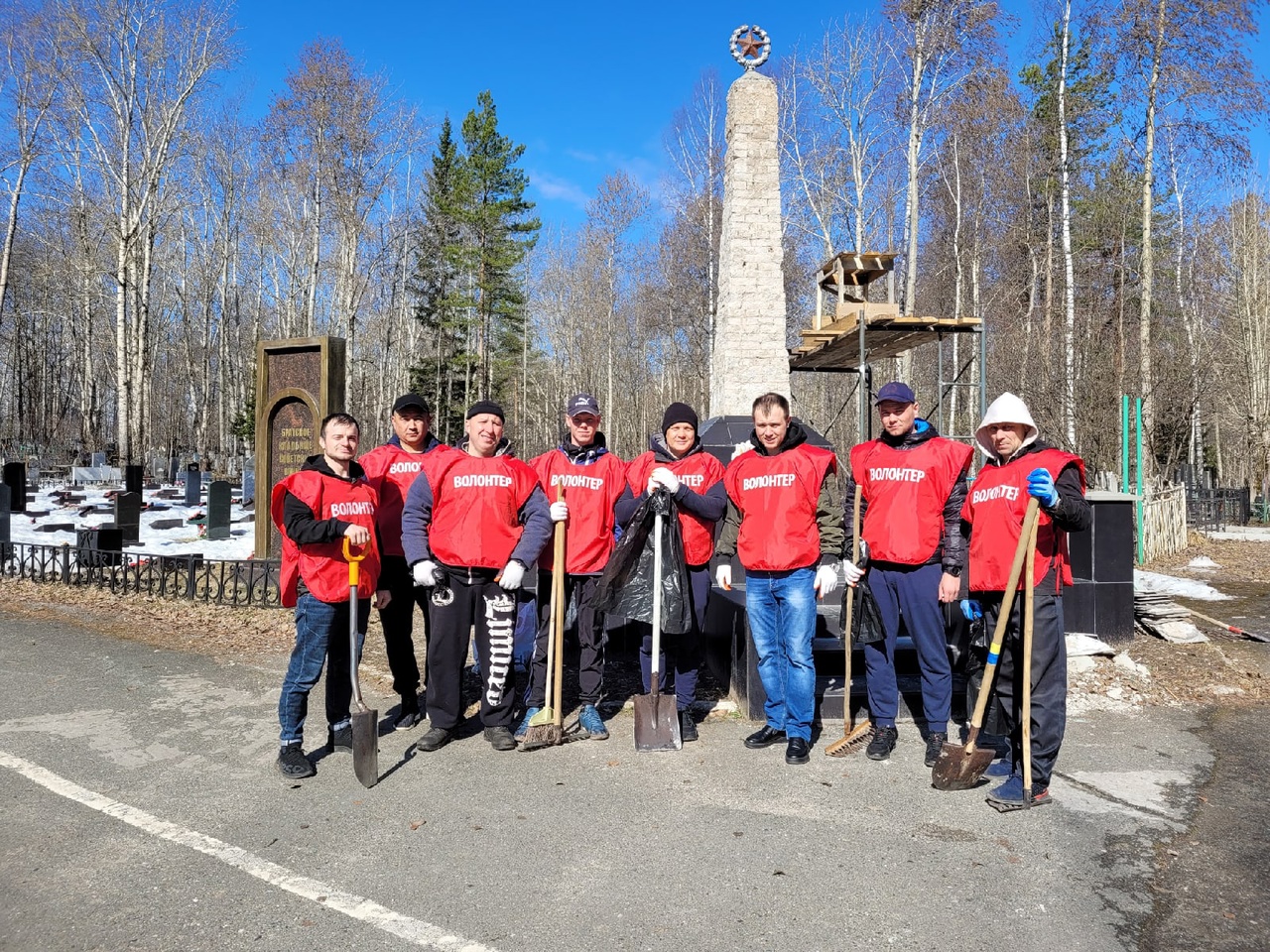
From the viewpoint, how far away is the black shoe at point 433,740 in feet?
15.5

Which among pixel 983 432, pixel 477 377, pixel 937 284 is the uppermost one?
pixel 937 284

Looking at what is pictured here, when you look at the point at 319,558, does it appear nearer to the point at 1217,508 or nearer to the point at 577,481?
the point at 577,481

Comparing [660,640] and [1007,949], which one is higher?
[660,640]

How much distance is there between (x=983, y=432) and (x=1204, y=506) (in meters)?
23.5

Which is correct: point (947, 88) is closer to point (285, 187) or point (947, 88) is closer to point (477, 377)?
point (477, 377)

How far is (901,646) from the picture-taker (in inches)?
244

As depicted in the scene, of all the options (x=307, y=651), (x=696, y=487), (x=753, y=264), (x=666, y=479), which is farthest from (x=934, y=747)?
(x=753, y=264)

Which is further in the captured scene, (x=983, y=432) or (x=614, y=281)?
(x=614, y=281)

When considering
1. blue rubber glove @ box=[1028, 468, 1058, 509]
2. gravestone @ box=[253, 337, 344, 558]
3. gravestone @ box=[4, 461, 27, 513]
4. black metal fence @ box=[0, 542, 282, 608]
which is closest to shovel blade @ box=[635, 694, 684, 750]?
blue rubber glove @ box=[1028, 468, 1058, 509]

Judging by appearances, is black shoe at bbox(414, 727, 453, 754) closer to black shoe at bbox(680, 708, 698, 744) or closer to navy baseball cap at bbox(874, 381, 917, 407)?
black shoe at bbox(680, 708, 698, 744)

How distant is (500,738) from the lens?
4.75 metres

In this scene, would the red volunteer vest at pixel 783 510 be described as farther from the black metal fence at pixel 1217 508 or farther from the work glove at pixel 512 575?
the black metal fence at pixel 1217 508

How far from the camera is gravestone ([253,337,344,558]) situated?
9.25 m

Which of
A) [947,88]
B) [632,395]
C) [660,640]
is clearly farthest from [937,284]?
[660,640]
